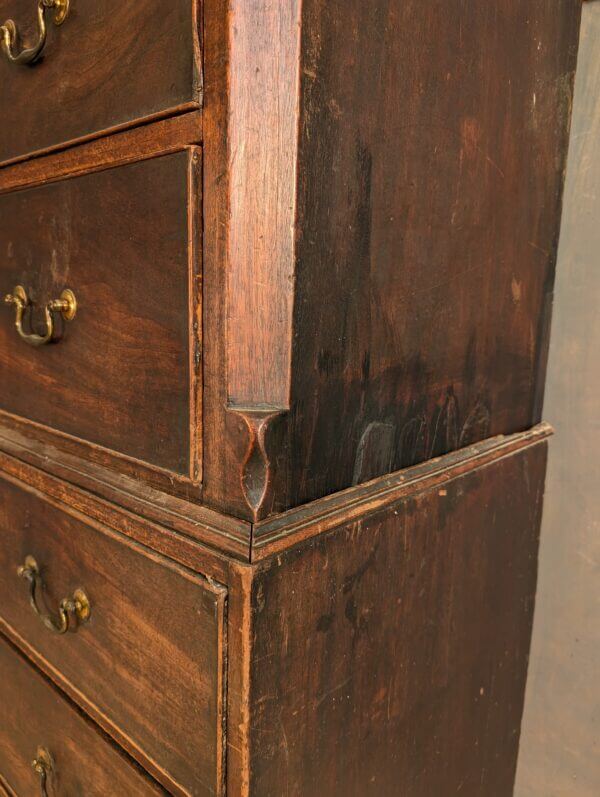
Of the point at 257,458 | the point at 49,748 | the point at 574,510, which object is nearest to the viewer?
the point at 257,458

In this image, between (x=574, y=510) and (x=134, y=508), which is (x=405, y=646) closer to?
(x=134, y=508)

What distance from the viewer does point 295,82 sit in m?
0.43

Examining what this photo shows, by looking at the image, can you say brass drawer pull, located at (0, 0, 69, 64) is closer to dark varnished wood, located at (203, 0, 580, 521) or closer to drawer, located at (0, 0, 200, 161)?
drawer, located at (0, 0, 200, 161)

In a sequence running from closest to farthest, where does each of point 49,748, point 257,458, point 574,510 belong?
point 257,458 → point 49,748 → point 574,510

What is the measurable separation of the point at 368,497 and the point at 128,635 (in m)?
0.24

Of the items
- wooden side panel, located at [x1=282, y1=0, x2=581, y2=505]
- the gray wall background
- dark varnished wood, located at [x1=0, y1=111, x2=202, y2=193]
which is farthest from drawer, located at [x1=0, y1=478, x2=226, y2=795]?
the gray wall background

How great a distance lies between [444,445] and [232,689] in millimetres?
321

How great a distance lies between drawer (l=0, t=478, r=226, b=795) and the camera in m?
0.48

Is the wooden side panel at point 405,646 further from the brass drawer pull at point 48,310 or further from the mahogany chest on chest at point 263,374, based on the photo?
the brass drawer pull at point 48,310

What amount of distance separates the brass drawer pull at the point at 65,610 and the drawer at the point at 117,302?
0.14 m

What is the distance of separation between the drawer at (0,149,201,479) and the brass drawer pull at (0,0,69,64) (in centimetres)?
11

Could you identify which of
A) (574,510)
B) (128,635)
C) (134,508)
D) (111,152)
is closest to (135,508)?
(134,508)

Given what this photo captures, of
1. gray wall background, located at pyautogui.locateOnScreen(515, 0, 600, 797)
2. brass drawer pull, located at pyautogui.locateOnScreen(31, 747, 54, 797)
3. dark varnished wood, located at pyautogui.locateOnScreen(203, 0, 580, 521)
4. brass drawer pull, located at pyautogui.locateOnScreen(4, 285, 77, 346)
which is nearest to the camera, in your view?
dark varnished wood, located at pyautogui.locateOnScreen(203, 0, 580, 521)

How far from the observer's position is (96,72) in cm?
52
